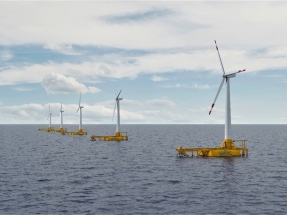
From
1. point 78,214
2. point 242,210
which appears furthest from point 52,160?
point 242,210

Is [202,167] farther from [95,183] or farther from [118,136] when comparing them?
[118,136]

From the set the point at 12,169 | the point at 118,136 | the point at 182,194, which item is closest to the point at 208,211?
the point at 182,194

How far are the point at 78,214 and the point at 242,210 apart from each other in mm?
20719

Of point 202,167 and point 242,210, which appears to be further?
point 202,167

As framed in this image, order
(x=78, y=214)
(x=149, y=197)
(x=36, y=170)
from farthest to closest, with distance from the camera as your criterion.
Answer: (x=36, y=170)
(x=149, y=197)
(x=78, y=214)

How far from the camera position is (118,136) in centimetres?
15688

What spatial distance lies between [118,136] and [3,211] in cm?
11275

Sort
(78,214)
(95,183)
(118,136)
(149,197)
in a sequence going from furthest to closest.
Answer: (118,136), (95,183), (149,197), (78,214)

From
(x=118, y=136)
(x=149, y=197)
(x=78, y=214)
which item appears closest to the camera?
(x=78, y=214)

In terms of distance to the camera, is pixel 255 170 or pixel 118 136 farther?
pixel 118 136

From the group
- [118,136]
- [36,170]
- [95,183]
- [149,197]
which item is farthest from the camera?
[118,136]

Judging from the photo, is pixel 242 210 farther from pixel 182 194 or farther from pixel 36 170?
pixel 36 170

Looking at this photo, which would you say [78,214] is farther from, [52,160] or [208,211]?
[52,160]

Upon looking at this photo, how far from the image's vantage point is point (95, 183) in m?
61.4
